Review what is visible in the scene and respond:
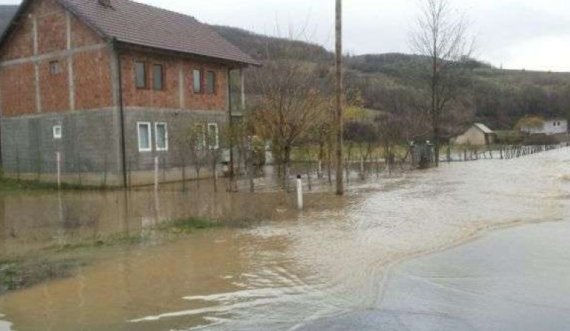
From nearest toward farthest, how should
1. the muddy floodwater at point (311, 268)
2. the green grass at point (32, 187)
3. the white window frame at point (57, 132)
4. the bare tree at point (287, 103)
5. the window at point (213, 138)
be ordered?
the muddy floodwater at point (311, 268) < the bare tree at point (287, 103) < the window at point (213, 138) < the green grass at point (32, 187) < the white window frame at point (57, 132)

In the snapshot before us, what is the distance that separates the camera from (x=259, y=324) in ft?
22.9

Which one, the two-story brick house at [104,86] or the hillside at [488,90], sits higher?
the hillside at [488,90]

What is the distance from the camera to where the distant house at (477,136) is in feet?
297

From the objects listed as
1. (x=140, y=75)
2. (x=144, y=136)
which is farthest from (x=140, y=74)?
(x=144, y=136)

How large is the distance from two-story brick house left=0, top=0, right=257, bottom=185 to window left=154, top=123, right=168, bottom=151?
0.16 feet

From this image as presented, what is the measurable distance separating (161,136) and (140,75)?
9.97ft

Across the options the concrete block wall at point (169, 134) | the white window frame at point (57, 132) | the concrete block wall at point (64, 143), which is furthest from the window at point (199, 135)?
the white window frame at point (57, 132)

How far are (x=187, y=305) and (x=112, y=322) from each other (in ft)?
3.31

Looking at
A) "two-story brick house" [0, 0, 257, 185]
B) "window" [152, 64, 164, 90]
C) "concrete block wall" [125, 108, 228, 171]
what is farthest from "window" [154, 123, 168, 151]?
"window" [152, 64, 164, 90]

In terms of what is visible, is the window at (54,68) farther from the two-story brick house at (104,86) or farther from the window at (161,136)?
the window at (161,136)

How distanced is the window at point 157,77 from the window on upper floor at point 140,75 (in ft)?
1.80

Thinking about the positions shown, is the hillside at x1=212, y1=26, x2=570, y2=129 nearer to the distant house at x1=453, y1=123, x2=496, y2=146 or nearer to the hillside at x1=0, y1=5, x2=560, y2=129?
the hillside at x1=0, y1=5, x2=560, y2=129

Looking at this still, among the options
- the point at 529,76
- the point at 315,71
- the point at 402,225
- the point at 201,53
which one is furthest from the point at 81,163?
the point at 529,76

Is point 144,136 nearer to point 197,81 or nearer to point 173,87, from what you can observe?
point 173,87
